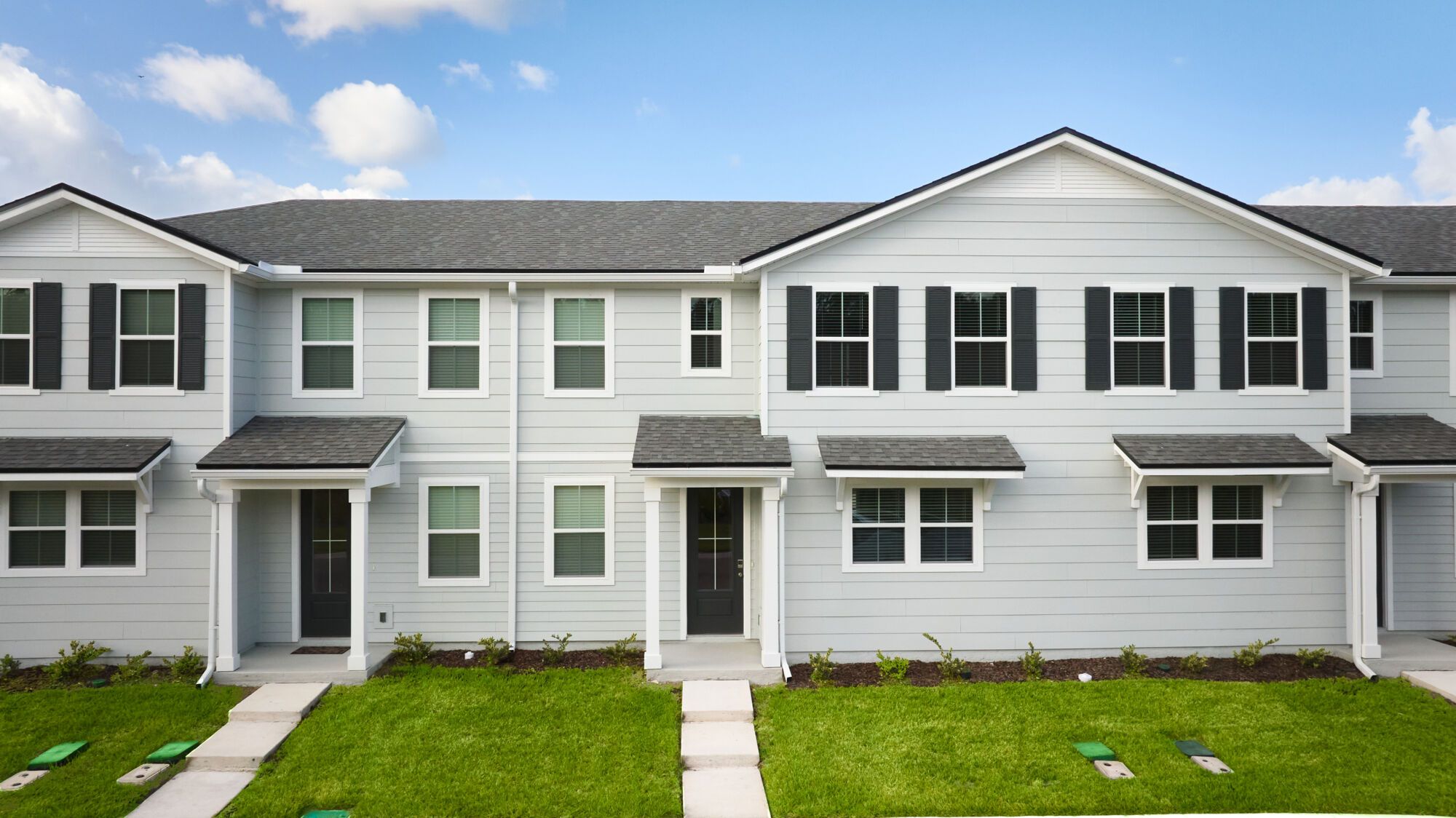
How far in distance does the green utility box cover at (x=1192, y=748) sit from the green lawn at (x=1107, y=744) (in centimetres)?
14

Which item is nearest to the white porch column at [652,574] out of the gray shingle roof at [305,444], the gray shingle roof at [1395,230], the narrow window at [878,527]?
the narrow window at [878,527]

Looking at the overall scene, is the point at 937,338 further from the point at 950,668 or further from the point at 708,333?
the point at 950,668

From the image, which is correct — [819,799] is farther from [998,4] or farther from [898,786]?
[998,4]

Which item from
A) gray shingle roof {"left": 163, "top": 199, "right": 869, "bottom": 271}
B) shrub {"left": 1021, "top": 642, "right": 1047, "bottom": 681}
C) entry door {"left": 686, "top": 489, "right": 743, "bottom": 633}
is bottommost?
shrub {"left": 1021, "top": 642, "right": 1047, "bottom": 681}

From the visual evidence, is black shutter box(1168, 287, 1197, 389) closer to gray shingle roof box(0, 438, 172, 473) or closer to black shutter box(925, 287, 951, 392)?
black shutter box(925, 287, 951, 392)

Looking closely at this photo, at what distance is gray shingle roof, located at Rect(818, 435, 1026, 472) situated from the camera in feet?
28.7

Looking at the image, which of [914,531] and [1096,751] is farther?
[914,531]

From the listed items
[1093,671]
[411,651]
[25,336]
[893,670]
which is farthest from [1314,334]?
[25,336]

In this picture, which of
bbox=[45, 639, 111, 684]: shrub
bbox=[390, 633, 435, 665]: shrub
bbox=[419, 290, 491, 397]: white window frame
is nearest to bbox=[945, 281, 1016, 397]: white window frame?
bbox=[419, 290, 491, 397]: white window frame

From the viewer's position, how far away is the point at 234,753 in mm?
6867

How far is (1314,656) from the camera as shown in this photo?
910 centimetres

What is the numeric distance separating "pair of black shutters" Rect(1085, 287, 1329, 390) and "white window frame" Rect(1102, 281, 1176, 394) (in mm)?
14

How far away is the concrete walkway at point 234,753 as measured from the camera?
6.07m

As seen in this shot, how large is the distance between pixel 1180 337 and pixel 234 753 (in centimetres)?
1181
